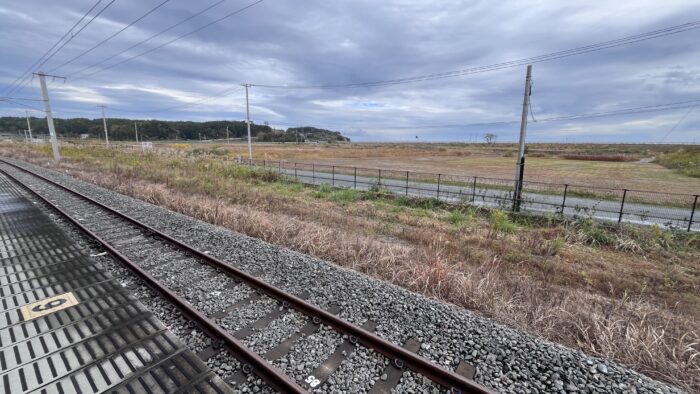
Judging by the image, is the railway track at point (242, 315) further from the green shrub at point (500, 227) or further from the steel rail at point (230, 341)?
the green shrub at point (500, 227)

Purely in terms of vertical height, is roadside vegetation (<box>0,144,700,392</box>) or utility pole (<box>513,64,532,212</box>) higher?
utility pole (<box>513,64,532,212</box>)

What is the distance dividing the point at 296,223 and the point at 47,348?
21.9 feet

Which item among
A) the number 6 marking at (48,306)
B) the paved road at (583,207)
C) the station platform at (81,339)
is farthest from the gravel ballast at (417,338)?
the paved road at (583,207)

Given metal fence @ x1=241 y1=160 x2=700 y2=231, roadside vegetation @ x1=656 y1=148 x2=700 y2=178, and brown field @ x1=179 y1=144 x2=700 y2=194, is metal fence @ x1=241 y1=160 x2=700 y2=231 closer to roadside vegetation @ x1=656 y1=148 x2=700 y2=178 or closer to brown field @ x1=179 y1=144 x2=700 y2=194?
brown field @ x1=179 y1=144 x2=700 y2=194

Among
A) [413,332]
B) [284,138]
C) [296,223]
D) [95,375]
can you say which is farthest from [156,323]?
[284,138]

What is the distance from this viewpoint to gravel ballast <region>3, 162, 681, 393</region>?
3467mm

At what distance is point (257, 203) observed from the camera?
46.4 ft

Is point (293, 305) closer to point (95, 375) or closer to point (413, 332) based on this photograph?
point (413, 332)

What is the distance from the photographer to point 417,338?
423cm

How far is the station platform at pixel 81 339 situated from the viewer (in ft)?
10.8

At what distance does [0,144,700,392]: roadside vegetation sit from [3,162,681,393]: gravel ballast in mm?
630

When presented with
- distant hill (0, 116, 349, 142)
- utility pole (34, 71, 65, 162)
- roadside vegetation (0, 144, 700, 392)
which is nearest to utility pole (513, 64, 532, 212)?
roadside vegetation (0, 144, 700, 392)

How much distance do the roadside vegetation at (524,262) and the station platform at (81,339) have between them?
3.96m

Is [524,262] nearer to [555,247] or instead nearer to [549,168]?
[555,247]
